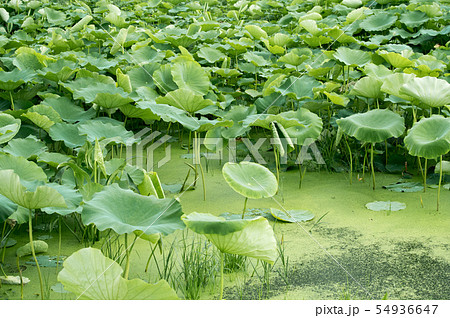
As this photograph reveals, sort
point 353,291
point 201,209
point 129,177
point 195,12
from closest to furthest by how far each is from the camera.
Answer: point 353,291 → point 129,177 → point 201,209 → point 195,12

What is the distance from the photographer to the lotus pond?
4.79 feet

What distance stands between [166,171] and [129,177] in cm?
84

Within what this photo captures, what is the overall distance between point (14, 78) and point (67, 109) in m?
0.36

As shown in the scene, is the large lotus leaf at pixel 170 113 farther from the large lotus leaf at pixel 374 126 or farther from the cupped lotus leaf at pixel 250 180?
the large lotus leaf at pixel 374 126

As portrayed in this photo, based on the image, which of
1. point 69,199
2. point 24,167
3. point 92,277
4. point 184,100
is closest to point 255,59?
point 184,100

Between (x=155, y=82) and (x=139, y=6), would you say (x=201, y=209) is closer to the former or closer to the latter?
(x=155, y=82)

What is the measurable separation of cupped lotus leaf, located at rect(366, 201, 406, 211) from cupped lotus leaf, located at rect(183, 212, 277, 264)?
3.32 ft

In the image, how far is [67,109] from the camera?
2.65 meters

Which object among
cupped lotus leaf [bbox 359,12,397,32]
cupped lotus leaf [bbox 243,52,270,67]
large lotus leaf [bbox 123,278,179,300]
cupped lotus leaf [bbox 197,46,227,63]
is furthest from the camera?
cupped lotus leaf [bbox 359,12,397,32]

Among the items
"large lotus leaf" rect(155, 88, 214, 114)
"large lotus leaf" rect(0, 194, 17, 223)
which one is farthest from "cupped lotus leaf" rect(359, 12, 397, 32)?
"large lotus leaf" rect(0, 194, 17, 223)

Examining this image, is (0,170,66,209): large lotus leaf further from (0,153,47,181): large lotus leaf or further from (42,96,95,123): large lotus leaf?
(42,96,95,123): large lotus leaf

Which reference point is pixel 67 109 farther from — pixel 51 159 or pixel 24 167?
pixel 24 167

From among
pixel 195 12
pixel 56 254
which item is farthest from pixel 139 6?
pixel 56 254

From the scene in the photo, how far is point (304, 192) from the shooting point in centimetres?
247
